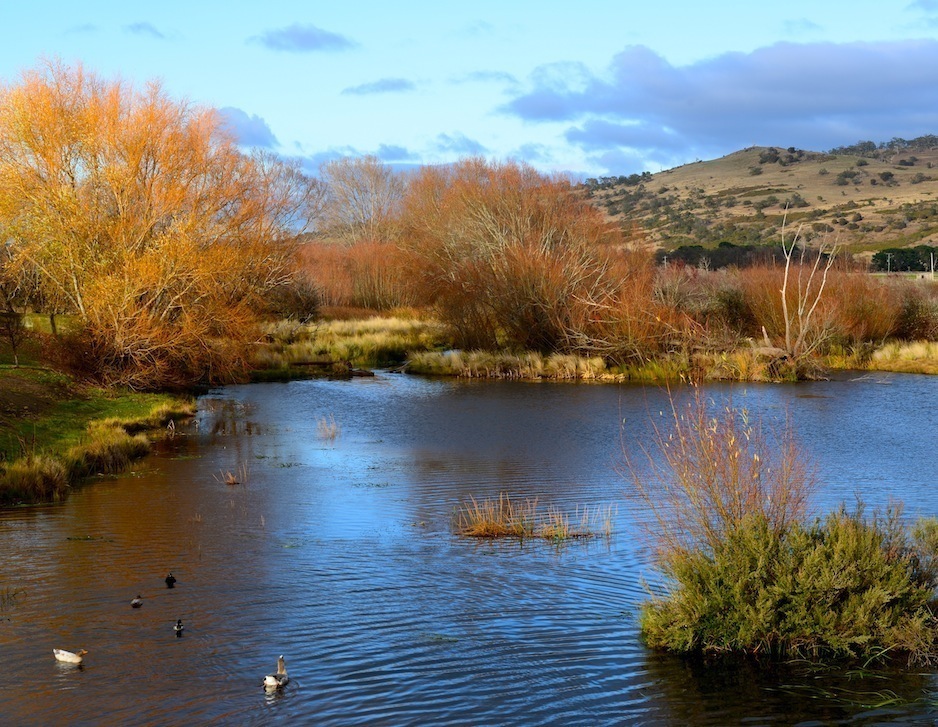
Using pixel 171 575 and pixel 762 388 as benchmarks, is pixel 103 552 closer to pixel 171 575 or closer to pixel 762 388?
pixel 171 575

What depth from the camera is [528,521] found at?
1392 centimetres

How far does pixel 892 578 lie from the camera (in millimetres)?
8461

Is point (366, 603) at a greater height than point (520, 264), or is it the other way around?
point (520, 264)

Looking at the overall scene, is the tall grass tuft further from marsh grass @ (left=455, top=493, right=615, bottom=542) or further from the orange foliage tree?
the orange foliage tree

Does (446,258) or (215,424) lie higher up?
(446,258)

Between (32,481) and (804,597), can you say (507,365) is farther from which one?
(804,597)

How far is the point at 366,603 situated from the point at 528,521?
13.1 feet

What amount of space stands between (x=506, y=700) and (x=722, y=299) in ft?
116

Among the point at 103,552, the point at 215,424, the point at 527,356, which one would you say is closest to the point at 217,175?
the point at 215,424

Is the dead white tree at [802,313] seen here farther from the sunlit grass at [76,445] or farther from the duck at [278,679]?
the duck at [278,679]

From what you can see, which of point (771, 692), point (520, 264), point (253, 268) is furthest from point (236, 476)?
point (520, 264)

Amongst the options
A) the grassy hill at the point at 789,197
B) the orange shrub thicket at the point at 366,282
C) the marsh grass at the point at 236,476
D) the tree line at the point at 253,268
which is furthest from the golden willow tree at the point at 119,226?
the grassy hill at the point at 789,197

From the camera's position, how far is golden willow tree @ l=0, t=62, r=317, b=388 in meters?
27.2

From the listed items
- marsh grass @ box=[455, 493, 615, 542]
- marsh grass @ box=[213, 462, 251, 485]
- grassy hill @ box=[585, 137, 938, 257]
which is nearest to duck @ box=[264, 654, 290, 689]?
marsh grass @ box=[455, 493, 615, 542]
